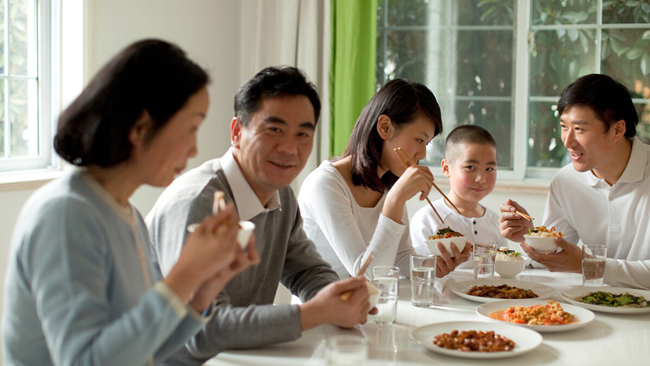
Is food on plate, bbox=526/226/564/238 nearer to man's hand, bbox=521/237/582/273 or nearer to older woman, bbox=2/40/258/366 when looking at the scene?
man's hand, bbox=521/237/582/273

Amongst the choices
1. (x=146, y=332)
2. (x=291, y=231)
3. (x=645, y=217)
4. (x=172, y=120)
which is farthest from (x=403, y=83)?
(x=146, y=332)

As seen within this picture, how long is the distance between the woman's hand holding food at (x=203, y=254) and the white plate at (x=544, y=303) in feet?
2.69

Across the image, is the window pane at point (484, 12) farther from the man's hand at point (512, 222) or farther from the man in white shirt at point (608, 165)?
the man's hand at point (512, 222)

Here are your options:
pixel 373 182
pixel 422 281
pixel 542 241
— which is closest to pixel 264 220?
pixel 422 281

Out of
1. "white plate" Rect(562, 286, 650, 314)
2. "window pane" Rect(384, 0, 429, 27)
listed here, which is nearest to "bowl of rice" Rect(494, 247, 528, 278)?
"white plate" Rect(562, 286, 650, 314)

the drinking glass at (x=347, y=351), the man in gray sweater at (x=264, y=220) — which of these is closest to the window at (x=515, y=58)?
the man in gray sweater at (x=264, y=220)

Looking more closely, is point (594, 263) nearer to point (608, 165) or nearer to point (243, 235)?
point (608, 165)

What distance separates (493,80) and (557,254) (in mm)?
2249

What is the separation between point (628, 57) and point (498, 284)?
2.54m

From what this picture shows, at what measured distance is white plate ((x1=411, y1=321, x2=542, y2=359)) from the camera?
1.26 meters

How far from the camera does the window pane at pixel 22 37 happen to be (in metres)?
2.84

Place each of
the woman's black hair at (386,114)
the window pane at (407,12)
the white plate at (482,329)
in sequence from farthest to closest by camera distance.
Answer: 1. the window pane at (407,12)
2. the woman's black hair at (386,114)
3. the white plate at (482,329)

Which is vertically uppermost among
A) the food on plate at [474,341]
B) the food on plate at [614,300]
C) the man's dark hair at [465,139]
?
the man's dark hair at [465,139]

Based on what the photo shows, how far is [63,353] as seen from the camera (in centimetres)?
91
